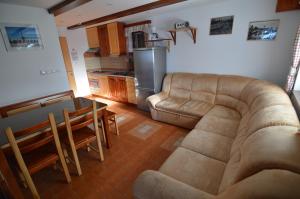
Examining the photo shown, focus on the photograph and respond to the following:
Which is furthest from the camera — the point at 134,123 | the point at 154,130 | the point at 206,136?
the point at 134,123

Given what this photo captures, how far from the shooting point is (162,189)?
3.52 feet

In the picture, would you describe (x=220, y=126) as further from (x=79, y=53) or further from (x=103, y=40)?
(x=79, y=53)

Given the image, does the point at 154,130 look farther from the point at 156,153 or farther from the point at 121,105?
the point at 121,105

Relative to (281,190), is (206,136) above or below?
below

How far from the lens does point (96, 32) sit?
4.80 m

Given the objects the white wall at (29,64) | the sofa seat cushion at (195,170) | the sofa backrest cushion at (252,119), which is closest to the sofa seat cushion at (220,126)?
the sofa backrest cushion at (252,119)

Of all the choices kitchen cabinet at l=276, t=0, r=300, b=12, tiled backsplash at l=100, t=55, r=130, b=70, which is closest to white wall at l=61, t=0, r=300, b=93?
kitchen cabinet at l=276, t=0, r=300, b=12

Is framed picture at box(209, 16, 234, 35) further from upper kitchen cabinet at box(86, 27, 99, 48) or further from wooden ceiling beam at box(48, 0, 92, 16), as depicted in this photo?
upper kitchen cabinet at box(86, 27, 99, 48)

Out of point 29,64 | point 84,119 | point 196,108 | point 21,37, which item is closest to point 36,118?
point 84,119

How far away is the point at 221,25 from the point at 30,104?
3520mm

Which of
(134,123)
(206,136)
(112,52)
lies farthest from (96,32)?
(206,136)

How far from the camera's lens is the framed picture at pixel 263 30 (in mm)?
2408

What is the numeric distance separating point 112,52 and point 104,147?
10.1 feet

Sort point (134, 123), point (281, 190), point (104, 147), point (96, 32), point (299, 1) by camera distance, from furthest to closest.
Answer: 1. point (96, 32)
2. point (134, 123)
3. point (104, 147)
4. point (299, 1)
5. point (281, 190)
